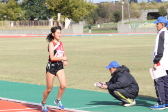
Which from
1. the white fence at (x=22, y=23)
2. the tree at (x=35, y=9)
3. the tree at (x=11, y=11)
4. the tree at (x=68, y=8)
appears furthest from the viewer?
the tree at (x=35, y=9)

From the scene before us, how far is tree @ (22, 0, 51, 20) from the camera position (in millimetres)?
80375

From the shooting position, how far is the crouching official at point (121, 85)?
8.98 metres

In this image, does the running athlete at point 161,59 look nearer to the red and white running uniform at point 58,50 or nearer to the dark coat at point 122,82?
the dark coat at point 122,82

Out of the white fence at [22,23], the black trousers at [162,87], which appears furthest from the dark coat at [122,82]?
the white fence at [22,23]

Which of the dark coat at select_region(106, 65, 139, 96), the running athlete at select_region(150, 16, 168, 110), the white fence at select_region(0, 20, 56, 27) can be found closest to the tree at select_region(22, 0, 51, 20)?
the white fence at select_region(0, 20, 56, 27)

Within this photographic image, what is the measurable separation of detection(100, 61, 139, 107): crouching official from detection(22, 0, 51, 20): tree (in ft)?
236

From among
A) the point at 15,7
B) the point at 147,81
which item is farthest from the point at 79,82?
the point at 15,7

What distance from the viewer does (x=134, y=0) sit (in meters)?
133

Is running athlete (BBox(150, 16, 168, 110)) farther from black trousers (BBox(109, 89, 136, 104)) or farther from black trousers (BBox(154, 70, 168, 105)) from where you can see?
black trousers (BBox(109, 89, 136, 104))

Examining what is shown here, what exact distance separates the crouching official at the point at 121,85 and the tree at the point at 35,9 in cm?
7206

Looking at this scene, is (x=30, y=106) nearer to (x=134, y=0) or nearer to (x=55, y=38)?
(x=55, y=38)

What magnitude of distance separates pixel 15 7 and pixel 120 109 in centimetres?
7262

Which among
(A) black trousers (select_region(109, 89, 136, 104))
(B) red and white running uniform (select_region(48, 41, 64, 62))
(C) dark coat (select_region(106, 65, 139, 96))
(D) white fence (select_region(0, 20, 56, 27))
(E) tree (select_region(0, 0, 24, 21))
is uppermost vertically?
(E) tree (select_region(0, 0, 24, 21))

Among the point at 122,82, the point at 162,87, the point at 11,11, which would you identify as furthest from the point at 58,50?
the point at 11,11
